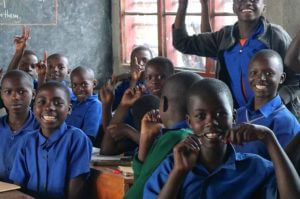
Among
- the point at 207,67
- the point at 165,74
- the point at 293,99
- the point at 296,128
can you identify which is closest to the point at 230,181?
the point at 296,128

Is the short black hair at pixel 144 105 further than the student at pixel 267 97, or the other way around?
the short black hair at pixel 144 105

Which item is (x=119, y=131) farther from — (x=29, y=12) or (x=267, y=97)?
(x=29, y=12)

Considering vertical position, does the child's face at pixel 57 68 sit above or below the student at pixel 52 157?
above

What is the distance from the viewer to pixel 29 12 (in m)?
6.41

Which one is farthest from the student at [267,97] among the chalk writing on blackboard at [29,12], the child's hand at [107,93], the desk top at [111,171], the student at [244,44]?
the chalk writing on blackboard at [29,12]

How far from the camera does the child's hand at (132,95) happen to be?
3039 millimetres

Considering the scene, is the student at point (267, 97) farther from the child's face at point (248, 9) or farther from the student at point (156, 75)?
the student at point (156, 75)

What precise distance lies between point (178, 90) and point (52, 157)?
0.82 meters

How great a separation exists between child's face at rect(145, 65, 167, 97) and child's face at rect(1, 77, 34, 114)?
2.15 feet

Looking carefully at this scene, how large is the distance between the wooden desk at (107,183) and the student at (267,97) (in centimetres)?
56

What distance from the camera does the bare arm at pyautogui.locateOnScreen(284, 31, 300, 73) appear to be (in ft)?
8.56

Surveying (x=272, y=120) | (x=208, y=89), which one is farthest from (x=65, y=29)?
(x=208, y=89)

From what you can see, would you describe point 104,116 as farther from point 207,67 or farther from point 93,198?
point 207,67

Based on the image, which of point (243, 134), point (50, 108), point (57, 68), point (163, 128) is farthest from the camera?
point (57, 68)
